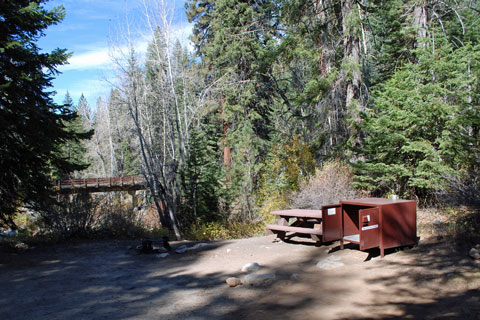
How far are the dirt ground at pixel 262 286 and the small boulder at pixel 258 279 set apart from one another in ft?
0.40

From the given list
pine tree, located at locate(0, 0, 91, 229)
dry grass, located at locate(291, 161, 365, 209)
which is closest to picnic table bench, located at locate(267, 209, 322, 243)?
dry grass, located at locate(291, 161, 365, 209)

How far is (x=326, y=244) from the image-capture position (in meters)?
7.59

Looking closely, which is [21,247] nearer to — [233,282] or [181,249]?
[181,249]

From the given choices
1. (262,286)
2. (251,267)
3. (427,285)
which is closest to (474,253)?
(427,285)

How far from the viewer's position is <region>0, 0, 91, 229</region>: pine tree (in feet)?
29.8

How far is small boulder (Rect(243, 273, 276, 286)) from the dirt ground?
0.40ft

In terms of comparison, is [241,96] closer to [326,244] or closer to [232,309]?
[326,244]

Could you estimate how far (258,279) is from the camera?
5.81m

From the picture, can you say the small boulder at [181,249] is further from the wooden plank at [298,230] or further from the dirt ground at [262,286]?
the wooden plank at [298,230]

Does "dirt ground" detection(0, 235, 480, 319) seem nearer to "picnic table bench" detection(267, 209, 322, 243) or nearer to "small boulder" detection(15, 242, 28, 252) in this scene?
"picnic table bench" detection(267, 209, 322, 243)

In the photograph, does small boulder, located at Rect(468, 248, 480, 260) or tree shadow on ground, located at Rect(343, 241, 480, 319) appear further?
small boulder, located at Rect(468, 248, 480, 260)

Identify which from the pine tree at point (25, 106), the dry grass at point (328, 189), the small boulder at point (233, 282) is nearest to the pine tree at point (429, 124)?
the dry grass at point (328, 189)

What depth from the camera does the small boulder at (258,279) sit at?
574 cm

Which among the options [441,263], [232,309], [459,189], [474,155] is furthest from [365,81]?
[232,309]
